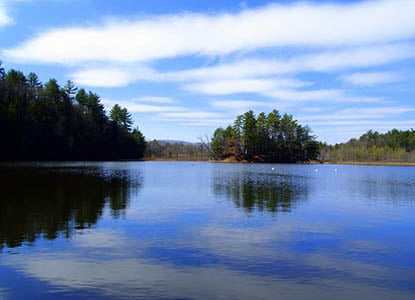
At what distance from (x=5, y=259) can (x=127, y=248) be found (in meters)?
3.48

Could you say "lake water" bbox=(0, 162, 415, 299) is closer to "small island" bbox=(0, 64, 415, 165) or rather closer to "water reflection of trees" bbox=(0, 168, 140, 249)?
"water reflection of trees" bbox=(0, 168, 140, 249)

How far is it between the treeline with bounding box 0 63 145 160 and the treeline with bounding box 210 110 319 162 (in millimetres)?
40620

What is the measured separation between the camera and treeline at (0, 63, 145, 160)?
8219 cm

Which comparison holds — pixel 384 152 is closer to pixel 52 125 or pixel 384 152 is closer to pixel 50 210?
pixel 52 125

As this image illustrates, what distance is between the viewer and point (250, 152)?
13125cm

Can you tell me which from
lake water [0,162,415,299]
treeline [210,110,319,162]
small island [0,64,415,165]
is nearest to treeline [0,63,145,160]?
small island [0,64,415,165]

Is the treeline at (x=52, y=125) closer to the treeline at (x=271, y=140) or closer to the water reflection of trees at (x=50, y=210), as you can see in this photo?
the treeline at (x=271, y=140)

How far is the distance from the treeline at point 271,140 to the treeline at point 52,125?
133 feet

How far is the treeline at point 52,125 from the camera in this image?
82188 mm

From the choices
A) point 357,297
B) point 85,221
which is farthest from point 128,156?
point 357,297

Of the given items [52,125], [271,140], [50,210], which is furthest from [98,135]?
[50,210]

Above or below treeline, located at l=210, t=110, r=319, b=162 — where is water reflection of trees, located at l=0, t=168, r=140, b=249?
below

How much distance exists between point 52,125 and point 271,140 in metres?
71.9

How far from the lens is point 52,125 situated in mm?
95875
